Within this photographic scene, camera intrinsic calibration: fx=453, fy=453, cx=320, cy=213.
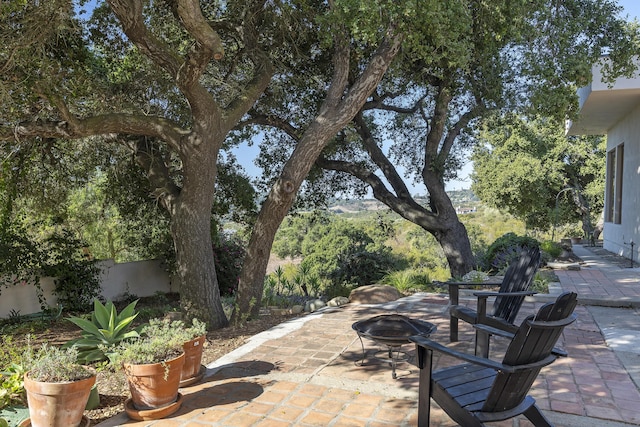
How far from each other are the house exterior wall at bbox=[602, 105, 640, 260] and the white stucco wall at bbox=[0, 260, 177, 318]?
1119 cm

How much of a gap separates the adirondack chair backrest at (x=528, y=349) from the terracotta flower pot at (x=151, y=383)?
85.6 inches

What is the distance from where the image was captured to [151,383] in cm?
324

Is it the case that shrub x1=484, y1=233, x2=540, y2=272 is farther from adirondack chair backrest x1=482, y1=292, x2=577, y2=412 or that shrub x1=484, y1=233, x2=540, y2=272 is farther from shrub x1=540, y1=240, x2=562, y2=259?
adirondack chair backrest x1=482, y1=292, x2=577, y2=412

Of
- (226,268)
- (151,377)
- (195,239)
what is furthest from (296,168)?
(226,268)

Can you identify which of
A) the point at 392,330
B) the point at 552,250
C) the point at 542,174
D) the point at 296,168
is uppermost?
the point at 542,174

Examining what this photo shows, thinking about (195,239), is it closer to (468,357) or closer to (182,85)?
(182,85)

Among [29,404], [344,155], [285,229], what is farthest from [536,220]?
[29,404]

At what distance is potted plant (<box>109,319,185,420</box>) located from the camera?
10.6 ft

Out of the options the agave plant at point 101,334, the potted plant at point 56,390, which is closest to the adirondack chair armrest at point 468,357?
the potted plant at point 56,390

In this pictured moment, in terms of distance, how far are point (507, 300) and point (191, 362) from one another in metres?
2.98

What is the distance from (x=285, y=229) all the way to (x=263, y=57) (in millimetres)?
18217

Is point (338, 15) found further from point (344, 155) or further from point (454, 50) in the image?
point (344, 155)

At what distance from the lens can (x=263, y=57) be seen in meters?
7.19

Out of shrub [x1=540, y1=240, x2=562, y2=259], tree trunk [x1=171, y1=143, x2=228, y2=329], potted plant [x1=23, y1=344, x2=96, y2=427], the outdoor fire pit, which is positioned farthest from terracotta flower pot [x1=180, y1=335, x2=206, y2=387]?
shrub [x1=540, y1=240, x2=562, y2=259]
